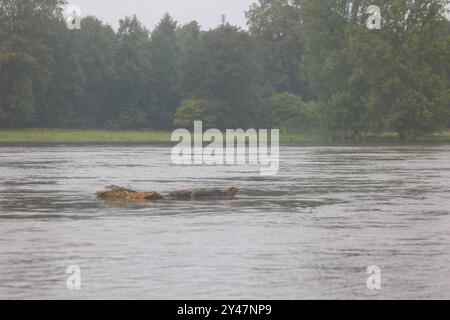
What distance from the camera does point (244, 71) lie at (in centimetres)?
12062

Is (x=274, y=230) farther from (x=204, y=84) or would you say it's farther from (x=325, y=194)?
(x=204, y=84)

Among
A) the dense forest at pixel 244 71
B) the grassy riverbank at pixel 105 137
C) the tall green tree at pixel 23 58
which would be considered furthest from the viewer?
the tall green tree at pixel 23 58

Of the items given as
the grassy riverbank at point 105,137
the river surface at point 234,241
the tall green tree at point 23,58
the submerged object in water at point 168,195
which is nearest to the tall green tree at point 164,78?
the grassy riverbank at point 105,137

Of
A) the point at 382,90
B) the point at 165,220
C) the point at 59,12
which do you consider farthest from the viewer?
the point at 59,12

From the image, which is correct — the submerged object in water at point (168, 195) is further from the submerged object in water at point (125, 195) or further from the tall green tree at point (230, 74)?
the tall green tree at point (230, 74)

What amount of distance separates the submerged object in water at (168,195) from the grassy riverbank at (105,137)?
67.6m

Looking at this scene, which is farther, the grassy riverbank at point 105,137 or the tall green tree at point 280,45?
the tall green tree at point 280,45

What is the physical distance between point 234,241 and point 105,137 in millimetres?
85651

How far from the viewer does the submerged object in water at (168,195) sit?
2994cm

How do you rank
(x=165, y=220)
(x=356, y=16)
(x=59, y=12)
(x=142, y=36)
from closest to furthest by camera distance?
(x=165, y=220)
(x=356, y=16)
(x=59, y=12)
(x=142, y=36)

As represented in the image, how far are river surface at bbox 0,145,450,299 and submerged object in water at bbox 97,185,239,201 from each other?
729 mm

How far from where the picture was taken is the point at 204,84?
122 m

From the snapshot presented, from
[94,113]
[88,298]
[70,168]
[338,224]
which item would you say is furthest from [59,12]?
[88,298]
